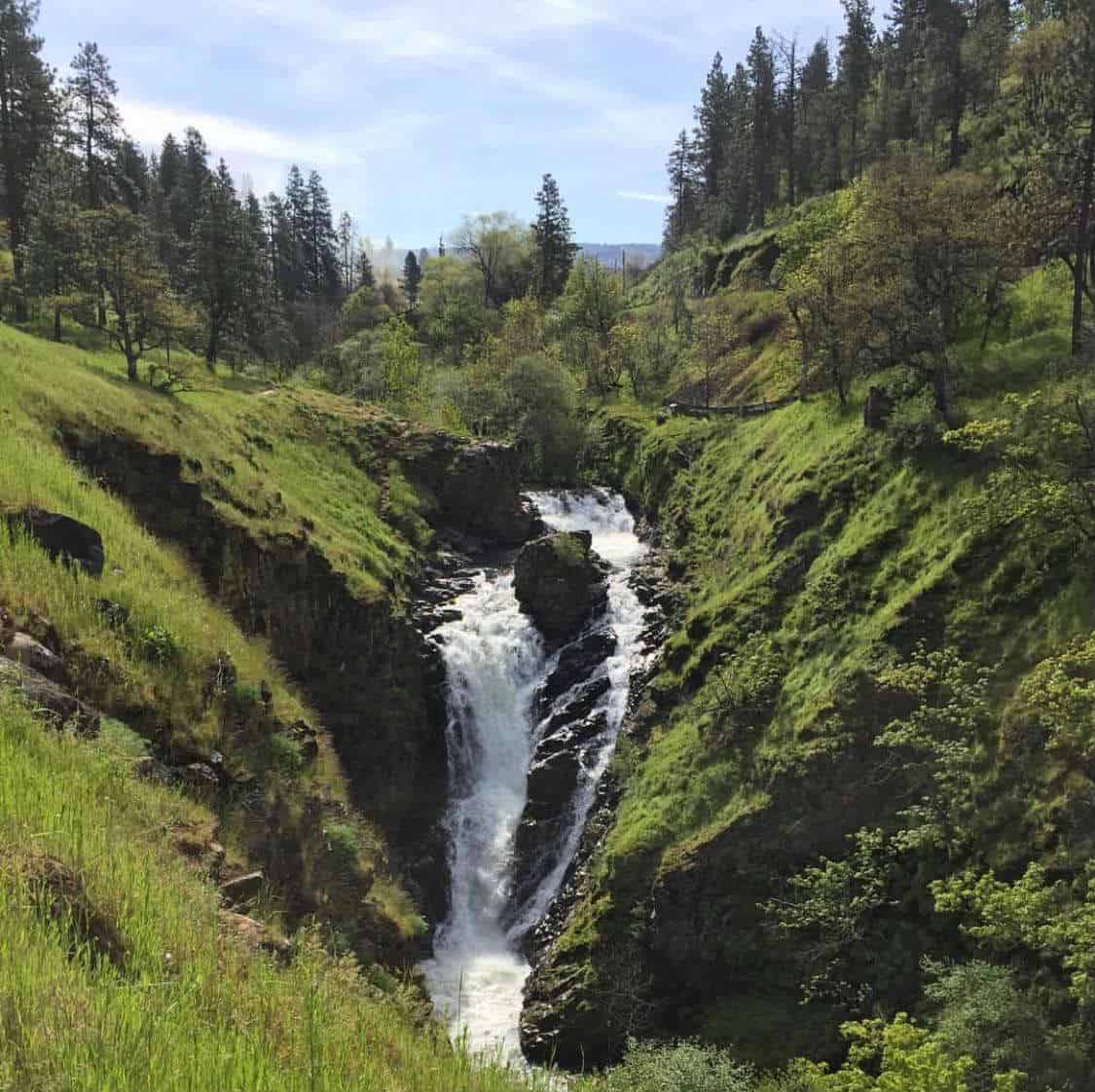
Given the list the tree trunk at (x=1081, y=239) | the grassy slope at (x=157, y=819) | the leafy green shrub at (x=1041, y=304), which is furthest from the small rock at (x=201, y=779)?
the leafy green shrub at (x=1041, y=304)

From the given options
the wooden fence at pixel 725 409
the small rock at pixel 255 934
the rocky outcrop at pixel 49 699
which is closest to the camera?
the small rock at pixel 255 934

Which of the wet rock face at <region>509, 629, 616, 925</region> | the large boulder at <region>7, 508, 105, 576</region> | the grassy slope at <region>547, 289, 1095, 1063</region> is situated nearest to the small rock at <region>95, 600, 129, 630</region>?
the large boulder at <region>7, 508, 105, 576</region>

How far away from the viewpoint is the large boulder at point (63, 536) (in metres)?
12.1

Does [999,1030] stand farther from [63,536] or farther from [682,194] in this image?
[682,194]

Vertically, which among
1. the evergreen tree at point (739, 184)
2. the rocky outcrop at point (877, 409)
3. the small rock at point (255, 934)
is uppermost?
the evergreen tree at point (739, 184)

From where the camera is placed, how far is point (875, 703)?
59.4 feet

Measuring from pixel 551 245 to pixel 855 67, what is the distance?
3460 centimetres

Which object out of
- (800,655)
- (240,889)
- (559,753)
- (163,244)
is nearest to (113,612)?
(240,889)

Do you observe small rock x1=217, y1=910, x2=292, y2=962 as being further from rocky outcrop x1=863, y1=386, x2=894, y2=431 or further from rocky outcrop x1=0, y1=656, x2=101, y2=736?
rocky outcrop x1=863, y1=386, x2=894, y2=431

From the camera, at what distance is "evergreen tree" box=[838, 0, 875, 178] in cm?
6856

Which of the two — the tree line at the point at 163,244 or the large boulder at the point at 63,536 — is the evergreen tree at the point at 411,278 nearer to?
the tree line at the point at 163,244

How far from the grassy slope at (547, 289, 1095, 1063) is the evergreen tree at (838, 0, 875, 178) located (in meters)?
54.9

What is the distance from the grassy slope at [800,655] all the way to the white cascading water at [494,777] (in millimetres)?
2287

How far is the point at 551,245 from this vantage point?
287ft
